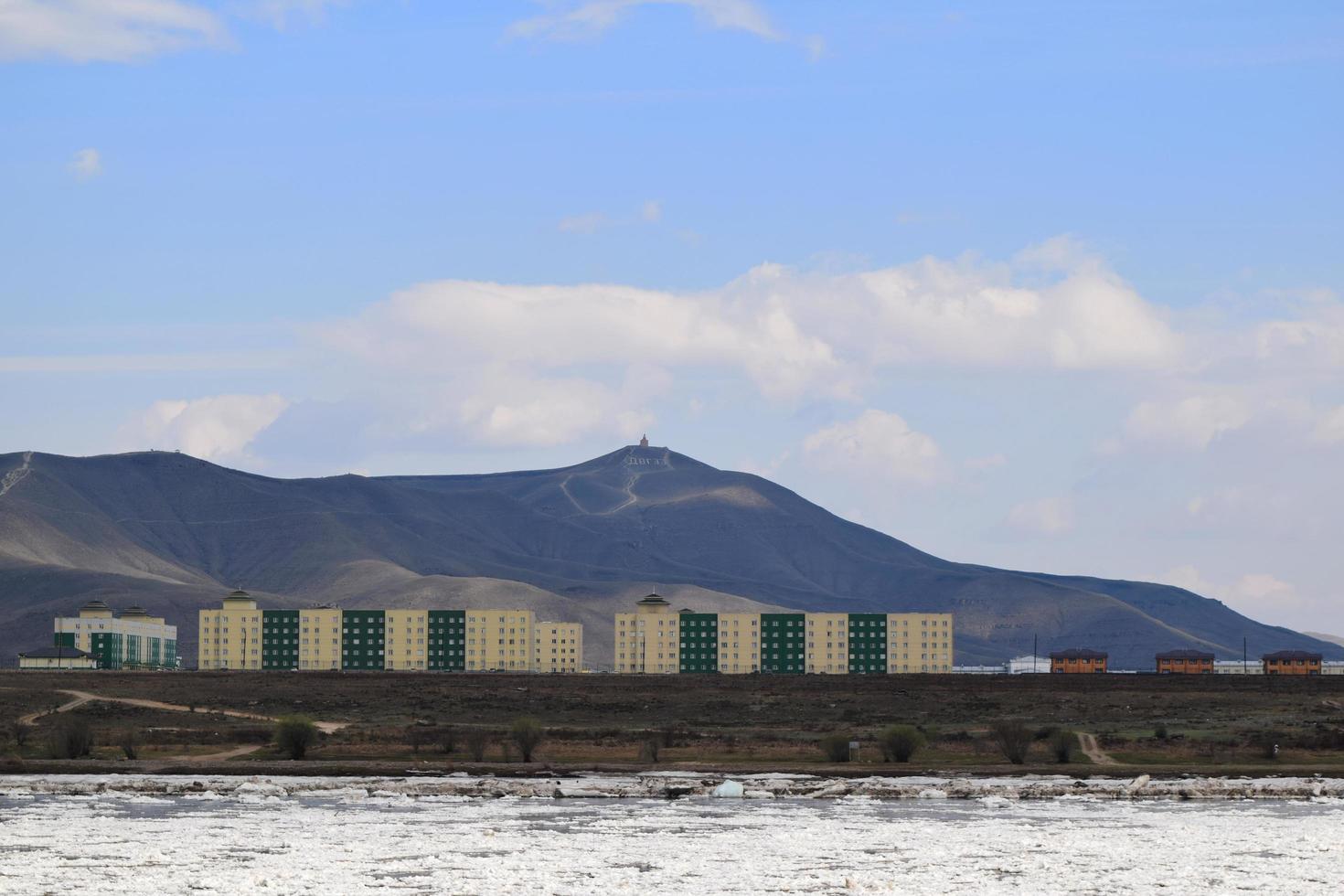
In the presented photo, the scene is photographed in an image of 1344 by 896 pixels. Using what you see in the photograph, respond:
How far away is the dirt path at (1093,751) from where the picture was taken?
70.1m

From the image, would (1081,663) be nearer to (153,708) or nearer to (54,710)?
(153,708)

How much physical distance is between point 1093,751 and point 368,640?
121 metres

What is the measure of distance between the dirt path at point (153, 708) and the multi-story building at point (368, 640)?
65168 mm

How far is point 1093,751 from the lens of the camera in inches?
2960

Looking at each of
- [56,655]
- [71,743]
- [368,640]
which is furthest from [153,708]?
[368,640]

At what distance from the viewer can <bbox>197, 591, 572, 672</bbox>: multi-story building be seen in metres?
182

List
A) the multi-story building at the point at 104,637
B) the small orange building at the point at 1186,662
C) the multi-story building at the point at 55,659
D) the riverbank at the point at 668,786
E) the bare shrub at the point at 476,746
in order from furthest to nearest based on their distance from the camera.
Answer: the small orange building at the point at 1186,662
the multi-story building at the point at 104,637
the multi-story building at the point at 55,659
the bare shrub at the point at 476,746
the riverbank at the point at 668,786

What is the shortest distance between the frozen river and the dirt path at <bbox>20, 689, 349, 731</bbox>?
36572 millimetres

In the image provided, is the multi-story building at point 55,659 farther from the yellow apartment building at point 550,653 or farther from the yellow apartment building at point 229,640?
the yellow apartment building at point 550,653

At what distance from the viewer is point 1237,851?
4109 cm

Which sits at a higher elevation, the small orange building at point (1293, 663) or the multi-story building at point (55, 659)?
the multi-story building at point (55, 659)

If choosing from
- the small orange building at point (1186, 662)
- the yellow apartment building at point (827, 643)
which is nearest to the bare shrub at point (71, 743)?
the yellow apartment building at point (827, 643)

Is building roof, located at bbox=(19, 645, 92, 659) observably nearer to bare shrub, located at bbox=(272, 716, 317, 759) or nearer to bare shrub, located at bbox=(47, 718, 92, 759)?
bare shrub, located at bbox=(47, 718, 92, 759)

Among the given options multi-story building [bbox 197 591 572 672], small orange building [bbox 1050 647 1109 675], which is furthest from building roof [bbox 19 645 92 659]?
small orange building [bbox 1050 647 1109 675]
